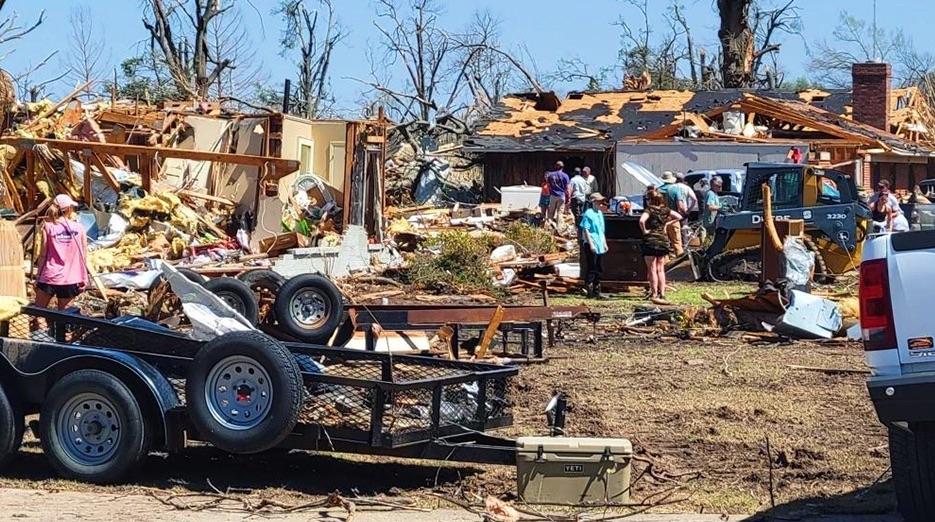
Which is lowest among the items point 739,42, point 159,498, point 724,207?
point 159,498

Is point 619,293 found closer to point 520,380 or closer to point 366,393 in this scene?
point 520,380

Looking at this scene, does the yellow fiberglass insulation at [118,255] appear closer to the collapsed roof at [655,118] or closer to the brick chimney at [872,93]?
the collapsed roof at [655,118]

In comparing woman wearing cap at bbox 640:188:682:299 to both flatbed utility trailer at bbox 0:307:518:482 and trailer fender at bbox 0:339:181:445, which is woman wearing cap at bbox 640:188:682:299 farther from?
trailer fender at bbox 0:339:181:445

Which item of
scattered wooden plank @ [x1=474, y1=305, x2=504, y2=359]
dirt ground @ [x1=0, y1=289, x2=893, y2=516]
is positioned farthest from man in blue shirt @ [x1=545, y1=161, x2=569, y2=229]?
dirt ground @ [x1=0, y1=289, x2=893, y2=516]

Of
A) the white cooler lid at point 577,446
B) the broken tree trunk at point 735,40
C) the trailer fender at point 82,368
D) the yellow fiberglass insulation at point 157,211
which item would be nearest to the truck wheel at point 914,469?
the white cooler lid at point 577,446

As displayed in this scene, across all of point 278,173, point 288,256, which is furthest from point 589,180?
point 288,256

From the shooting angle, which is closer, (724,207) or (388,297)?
(388,297)

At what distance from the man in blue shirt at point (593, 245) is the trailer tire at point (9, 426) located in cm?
1287

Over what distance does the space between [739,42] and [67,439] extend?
131 ft

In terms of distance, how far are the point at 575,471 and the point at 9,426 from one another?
11.6 feet

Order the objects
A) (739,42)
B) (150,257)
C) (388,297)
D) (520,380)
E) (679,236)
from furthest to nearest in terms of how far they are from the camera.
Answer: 1. (739,42)
2. (679,236)
3. (150,257)
4. (388,297)
5. (520,380)

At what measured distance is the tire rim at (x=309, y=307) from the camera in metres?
14.3

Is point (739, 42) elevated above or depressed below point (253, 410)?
above

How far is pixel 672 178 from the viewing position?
83.4ft
